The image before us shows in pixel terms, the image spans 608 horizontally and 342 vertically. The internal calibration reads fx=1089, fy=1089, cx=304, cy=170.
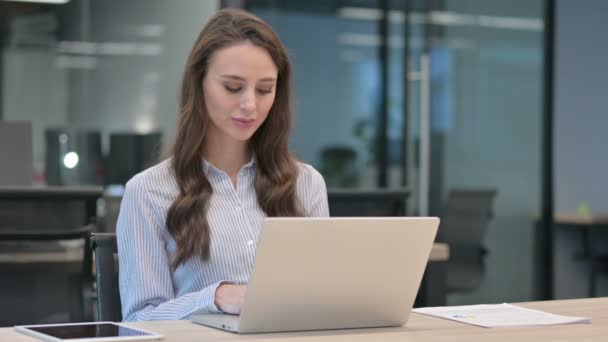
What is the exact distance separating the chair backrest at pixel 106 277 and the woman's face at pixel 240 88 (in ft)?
1.15

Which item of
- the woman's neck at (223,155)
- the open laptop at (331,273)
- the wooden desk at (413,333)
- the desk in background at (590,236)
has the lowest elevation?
the desk in background at (590,236)

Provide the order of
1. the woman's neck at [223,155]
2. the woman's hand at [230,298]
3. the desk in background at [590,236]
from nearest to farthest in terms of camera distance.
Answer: the woman's hand at [230,298] → the woman's neck at [223,155] → the desk in background at [590,236]

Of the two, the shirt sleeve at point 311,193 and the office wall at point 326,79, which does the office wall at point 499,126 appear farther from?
the shirt sleeve at point 311,193

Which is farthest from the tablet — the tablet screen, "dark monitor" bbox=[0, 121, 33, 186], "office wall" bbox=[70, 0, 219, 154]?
"office wall" bbox=[70, 0, 219, 154]

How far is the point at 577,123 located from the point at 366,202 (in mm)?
3450

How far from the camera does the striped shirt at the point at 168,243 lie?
222cm

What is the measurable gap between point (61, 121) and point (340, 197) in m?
2.53

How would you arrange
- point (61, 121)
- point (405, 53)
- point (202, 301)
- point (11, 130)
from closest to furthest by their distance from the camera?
point (202, 301), point (11, 130), point (61, 121), point (405, 53)

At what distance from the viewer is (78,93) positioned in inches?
228

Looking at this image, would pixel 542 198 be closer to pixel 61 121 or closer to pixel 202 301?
pixel 61 121

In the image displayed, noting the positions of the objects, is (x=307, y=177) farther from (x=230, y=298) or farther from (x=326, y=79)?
(x=326, y=79)

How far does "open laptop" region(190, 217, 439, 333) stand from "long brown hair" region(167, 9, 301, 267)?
1.17 feet

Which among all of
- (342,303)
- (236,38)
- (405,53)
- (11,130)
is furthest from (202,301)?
(405,53)

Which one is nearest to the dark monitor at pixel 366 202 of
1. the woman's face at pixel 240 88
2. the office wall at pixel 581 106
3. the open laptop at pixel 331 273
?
the woman's face at pixel 240 88
